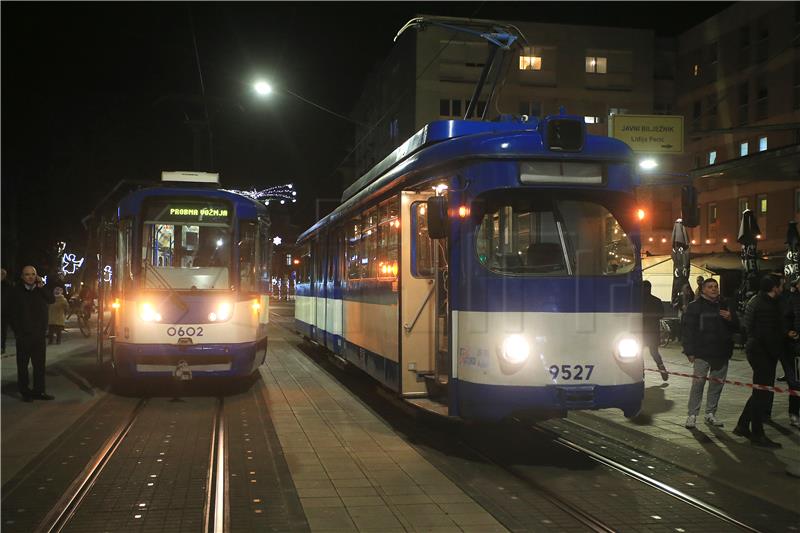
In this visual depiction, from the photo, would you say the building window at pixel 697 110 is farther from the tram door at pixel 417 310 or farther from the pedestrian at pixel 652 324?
the tram door at pixel 417 310

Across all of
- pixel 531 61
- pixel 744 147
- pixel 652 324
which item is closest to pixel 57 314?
pixel 652 324

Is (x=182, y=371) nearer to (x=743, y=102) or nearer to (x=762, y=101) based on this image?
(x=762, y=101)

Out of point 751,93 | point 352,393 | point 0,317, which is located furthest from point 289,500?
point 751,93

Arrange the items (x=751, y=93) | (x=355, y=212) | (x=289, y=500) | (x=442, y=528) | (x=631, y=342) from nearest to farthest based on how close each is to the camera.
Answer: (x=442, y=528) < (x=289, y=500) < (x=631, y=342) < (x=355, y=212) < (x=751, y=93)

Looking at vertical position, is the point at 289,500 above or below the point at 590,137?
below

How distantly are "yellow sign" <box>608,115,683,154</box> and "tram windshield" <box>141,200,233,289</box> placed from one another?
783cm

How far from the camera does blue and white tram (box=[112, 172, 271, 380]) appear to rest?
1159cm

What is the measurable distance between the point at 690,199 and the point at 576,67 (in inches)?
1703

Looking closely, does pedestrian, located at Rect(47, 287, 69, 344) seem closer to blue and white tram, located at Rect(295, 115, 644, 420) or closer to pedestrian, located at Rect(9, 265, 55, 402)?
pedestrian, located at Rect(9, 265, 55, 402)

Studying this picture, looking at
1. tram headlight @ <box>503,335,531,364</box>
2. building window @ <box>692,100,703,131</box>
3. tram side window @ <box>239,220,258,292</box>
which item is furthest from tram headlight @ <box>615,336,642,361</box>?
building window @ <box>692,100,703,131</box>

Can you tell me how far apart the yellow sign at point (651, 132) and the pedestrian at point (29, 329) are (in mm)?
10525

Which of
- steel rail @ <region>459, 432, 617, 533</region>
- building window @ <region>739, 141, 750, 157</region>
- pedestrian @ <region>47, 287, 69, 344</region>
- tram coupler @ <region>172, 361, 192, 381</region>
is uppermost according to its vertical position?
building window @ <region>739, 141, 750, 157</region>

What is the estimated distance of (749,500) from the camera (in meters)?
6.51

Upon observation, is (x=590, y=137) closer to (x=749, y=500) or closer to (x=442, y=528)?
(x=749, y=500)
